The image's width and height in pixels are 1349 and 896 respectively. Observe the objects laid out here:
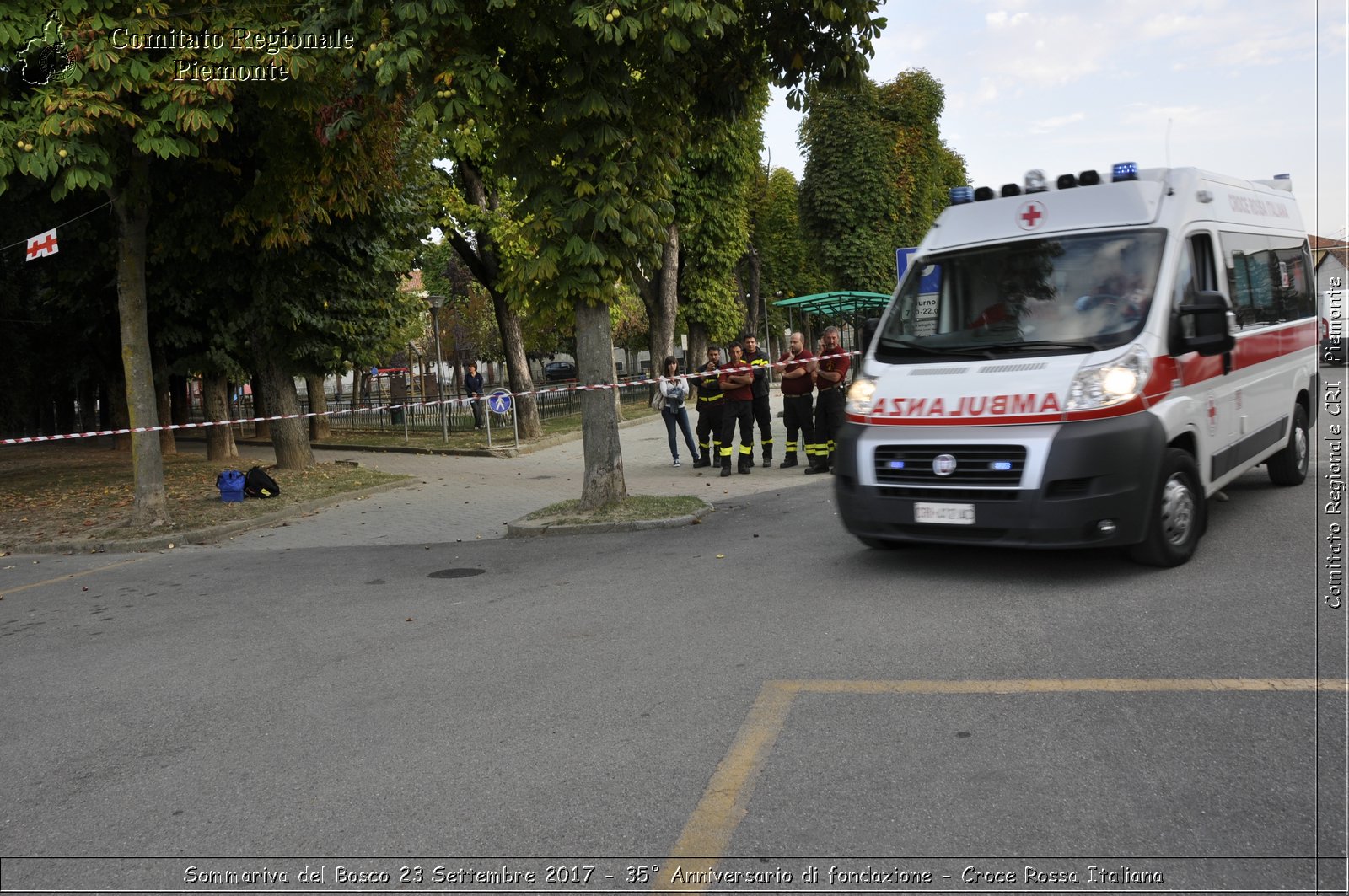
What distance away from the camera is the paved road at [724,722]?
3.65 meters

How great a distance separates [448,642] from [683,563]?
2.56 m

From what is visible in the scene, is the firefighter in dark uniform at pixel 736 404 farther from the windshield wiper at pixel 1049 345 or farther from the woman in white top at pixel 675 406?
the windshield wiper at pixel 1049 345

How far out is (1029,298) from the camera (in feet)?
24.3

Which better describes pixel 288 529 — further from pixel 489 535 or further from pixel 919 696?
pixel 919 696

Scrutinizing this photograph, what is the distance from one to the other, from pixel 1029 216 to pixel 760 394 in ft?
28.4

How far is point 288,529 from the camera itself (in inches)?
529

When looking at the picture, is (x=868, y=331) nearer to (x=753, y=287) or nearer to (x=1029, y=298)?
(x=1029, y=298)

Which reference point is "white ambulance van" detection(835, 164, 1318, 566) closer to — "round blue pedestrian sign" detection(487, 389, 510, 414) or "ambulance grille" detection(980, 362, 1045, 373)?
"ambulance grille" detection(980, 362, 1045, 373)

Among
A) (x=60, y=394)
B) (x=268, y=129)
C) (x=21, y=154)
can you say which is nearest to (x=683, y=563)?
(x=21, y=154)

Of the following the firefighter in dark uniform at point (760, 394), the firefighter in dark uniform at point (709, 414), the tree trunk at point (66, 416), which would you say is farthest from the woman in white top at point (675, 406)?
the tree trunk at point (66, 416)

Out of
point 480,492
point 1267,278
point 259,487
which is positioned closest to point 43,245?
point 259,487

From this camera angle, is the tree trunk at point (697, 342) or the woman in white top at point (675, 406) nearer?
the woman in white top at point (675, 406)

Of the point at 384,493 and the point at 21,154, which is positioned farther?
the point at 384,493

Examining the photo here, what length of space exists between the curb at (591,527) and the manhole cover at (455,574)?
191cm
